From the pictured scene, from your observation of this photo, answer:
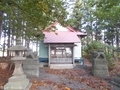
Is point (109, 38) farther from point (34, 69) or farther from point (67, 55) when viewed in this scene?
point (34, 69)

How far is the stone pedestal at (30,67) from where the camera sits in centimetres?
1132

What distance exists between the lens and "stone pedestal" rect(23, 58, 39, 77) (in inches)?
446

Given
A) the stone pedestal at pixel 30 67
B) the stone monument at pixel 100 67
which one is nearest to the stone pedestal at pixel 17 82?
the stone pedestal at pixel 30 67

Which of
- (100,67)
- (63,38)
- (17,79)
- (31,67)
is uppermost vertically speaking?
(63,38)

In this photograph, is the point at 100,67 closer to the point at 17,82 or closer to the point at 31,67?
the point at 31,67

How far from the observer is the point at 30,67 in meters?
11.4

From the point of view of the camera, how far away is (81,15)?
33.1 meters

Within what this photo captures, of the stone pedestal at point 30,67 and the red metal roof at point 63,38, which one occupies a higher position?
the red metal roof at point 63,38

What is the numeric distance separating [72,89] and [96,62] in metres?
5.09

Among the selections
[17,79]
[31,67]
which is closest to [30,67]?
[31,67]

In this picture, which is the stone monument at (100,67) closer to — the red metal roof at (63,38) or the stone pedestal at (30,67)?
the stone pedestal at (30,67)

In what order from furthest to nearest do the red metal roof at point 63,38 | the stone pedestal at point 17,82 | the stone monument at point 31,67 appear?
1. the red metal roof at point 63,38
2. the stone monument at point 31,67
3. the stone pedestal at point 17,82

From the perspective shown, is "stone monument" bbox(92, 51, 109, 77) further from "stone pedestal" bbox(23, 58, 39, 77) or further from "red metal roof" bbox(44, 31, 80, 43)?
"red metal roof" bbox(44, 31, 80, 43)

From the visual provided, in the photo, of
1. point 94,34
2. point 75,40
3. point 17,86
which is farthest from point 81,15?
point 17,86
